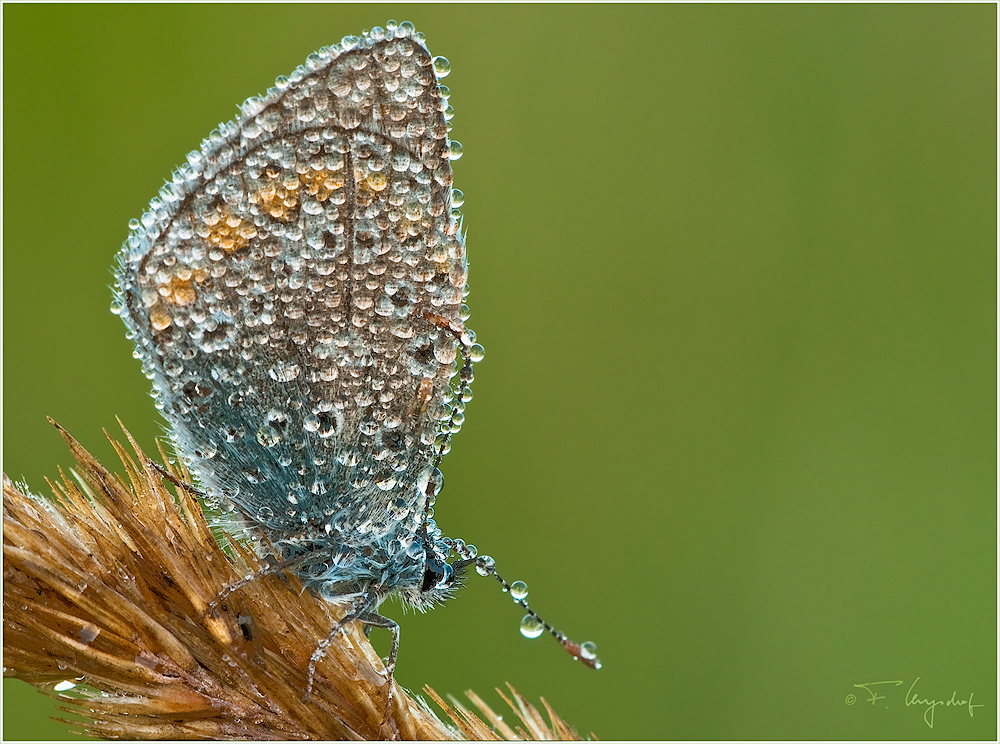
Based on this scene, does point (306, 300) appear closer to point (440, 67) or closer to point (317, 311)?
point (317, 311)

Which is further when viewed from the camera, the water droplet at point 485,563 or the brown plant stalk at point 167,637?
the water droplet at point 485,563

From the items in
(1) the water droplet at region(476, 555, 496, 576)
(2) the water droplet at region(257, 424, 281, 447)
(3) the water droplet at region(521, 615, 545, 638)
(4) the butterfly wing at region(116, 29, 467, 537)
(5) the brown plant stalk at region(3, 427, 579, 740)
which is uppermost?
(4) the butterfly wing at region(116, 29, 467, 537)

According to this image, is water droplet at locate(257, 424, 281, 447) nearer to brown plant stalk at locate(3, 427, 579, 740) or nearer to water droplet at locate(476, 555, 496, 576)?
brown plant stalk at locate(3, 427, 579, 740)

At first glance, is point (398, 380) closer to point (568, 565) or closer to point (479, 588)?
point (479, 588)

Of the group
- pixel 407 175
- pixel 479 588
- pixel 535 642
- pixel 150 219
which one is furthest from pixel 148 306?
pixel 535 642

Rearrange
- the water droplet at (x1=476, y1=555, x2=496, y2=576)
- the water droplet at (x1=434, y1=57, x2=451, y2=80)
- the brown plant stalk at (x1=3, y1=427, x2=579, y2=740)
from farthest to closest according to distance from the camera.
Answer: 1. the water droplet at (x1=476, y1=555, x2=496, y2=576)
2. the water droplet at (x1=434, y1=57, x2=451, y2=80)
3. the brown plant stalk at (x1=3, y1=427, x2=579, y2=740)

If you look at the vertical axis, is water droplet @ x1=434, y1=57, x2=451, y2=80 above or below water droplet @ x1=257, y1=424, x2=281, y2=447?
above

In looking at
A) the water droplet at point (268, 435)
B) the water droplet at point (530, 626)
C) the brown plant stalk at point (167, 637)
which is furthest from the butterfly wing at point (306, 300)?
the water droplet at point (530, 626)

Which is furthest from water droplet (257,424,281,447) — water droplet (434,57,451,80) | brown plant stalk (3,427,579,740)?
water droplet (434,57,451,80)

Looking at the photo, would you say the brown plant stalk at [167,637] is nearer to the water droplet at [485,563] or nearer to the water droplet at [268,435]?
the water droplet at [268,435]
